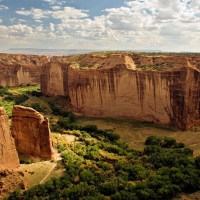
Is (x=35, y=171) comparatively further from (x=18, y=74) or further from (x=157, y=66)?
(x=18, y=74)

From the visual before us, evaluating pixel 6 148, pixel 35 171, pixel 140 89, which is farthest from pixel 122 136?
pixel 6 148

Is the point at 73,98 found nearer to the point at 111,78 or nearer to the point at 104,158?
the point at 111,78

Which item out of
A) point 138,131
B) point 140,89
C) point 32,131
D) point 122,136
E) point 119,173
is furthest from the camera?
point 140,89

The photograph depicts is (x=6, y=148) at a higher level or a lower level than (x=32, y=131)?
lower

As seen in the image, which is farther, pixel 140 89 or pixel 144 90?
pixel 140 89

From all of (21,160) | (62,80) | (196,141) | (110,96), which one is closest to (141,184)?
(21,160)

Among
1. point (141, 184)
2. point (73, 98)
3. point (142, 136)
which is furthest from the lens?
point (73, 98)

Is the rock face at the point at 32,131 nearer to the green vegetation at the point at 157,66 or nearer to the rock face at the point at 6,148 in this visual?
the rock face at the point at 6,148
